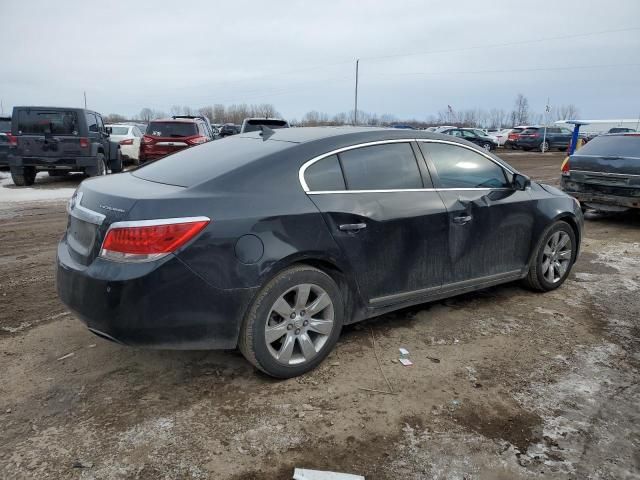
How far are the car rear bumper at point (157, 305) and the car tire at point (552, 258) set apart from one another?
3.10 m

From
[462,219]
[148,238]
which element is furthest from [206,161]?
[462,219]

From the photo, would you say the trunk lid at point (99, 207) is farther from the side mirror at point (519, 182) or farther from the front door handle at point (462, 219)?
the side mirror at point (519, 182)

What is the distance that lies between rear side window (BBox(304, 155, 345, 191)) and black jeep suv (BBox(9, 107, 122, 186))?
34.5ft

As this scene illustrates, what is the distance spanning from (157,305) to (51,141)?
11.0 meters

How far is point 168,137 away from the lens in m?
14.1

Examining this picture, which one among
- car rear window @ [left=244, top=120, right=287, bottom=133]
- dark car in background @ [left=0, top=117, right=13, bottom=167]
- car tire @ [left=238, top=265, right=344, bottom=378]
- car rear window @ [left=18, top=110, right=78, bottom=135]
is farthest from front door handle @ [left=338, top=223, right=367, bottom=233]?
dark car in background @ [left=0, top=117, right=13, bottom=167]

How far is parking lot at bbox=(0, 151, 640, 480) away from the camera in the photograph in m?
2.57

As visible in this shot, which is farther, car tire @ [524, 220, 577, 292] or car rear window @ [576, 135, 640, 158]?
car rear window @ [576, 135, 640, 158]

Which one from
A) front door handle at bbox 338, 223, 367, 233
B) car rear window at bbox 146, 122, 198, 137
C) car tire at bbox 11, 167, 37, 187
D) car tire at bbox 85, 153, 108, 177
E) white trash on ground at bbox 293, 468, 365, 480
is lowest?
white trash on ground at bbox 293, 468, 365, 480

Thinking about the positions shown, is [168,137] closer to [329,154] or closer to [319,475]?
[329,154]

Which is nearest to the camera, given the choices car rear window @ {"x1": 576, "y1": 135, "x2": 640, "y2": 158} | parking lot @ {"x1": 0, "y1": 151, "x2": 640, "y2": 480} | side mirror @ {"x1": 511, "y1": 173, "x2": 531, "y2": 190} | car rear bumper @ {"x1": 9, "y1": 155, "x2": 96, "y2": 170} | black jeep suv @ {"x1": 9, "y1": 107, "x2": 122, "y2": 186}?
parking lot @ {"x1": 0, "y1": 151, "x2": 640, "y2": 480}

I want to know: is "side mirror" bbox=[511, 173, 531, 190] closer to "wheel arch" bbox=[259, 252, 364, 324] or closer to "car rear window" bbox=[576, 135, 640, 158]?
"wheel arch" bbox=[259, 252, 364, 324]

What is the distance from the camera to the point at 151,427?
2822 mm

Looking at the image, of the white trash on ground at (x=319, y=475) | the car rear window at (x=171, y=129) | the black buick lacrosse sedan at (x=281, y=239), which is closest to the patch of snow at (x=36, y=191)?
the car rear window at (x=171, y=129)
